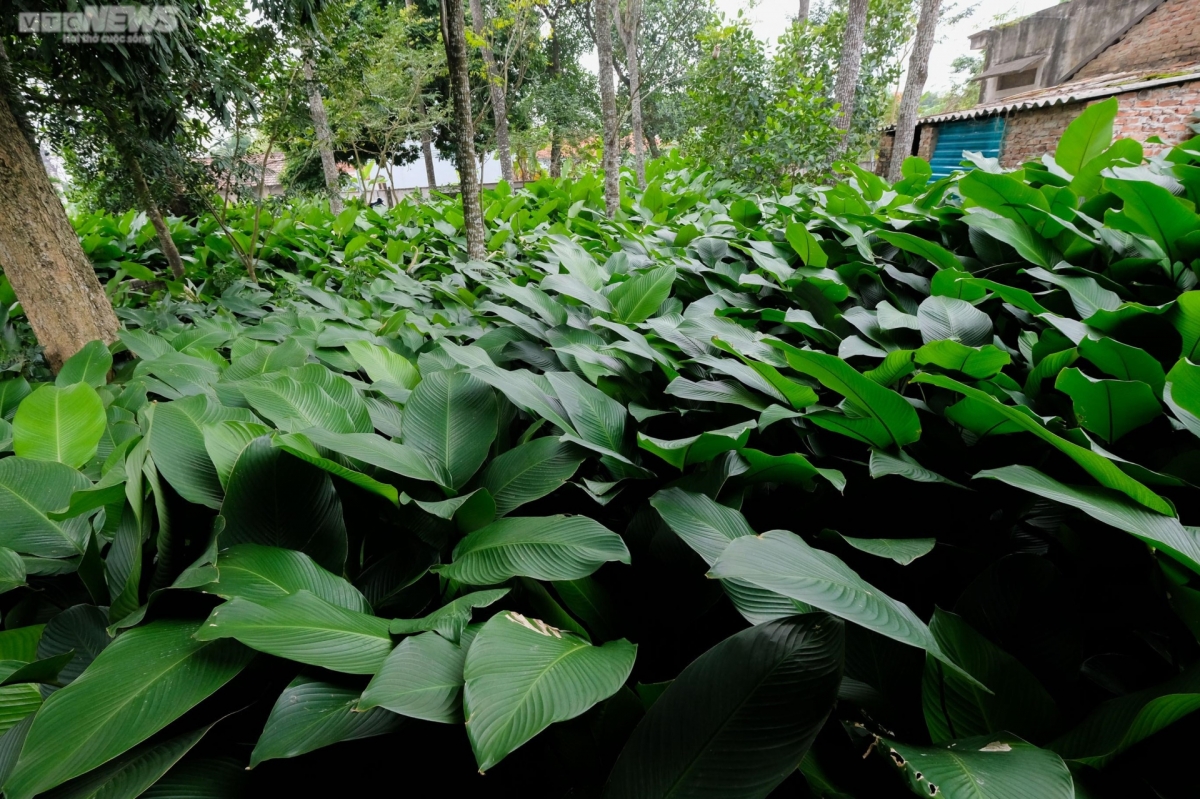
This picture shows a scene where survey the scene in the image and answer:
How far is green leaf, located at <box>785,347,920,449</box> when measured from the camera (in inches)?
32.2

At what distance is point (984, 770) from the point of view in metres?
0.49

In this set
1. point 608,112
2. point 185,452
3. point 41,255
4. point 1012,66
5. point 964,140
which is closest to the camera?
point 185,452

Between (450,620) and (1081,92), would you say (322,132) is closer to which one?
(450,620)

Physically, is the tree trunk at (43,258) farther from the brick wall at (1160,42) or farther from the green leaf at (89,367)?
the brick wall at (1160,42)

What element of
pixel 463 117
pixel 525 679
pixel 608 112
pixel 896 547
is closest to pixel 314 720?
pixel 525 679

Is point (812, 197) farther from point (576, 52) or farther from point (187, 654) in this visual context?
point (576, 52)

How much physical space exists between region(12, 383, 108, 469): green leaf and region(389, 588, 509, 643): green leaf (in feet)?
2.92

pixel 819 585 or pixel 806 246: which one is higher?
pixel 806 246

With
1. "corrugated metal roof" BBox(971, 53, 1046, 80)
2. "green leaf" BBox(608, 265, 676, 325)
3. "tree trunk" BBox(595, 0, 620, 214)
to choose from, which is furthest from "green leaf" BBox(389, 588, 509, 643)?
"corrugated metal roof" BBox(971, 53, 1046, 80)

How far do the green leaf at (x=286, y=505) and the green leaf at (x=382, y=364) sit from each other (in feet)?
1.93

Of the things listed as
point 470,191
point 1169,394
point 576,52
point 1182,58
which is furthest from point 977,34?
point 1169,394

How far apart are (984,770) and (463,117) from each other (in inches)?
129

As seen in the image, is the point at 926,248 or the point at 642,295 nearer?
the point at 926,248

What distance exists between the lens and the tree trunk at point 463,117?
279 centimetres
